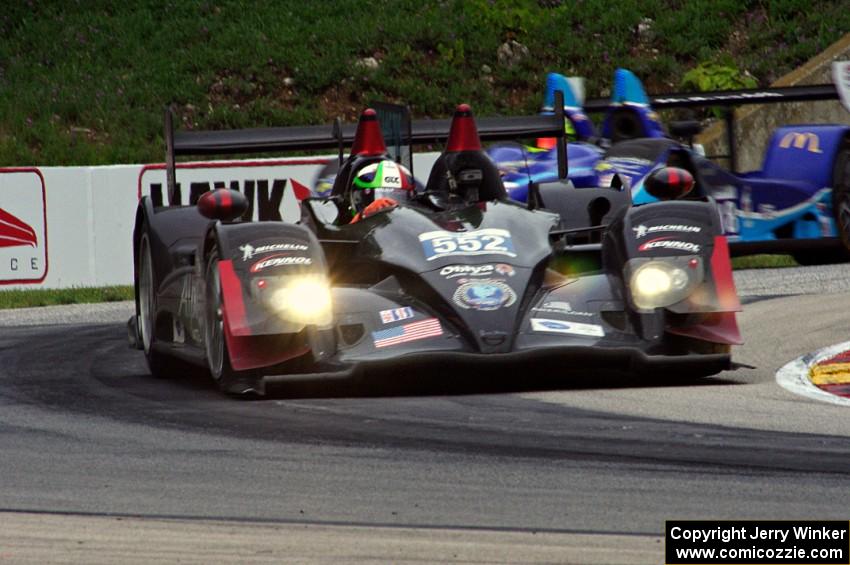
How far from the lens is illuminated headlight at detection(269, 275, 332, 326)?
25.0ft

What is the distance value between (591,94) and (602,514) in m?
18.9

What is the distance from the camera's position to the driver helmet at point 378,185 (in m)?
9.16

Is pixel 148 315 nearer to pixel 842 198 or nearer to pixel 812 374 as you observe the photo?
pixel 812 374

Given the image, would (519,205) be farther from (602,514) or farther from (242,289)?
(602,514)

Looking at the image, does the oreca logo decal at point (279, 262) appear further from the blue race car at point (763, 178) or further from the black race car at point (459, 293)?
the blue race car at point (763, 178)

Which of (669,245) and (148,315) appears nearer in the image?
(669,245)

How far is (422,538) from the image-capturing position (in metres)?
4.75

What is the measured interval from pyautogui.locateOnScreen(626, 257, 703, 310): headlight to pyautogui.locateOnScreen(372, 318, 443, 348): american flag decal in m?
0.94

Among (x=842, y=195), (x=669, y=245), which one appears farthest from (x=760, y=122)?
(x=669, y=245)

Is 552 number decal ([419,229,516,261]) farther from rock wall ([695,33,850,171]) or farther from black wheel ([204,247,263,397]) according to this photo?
rock wall ([695,33,850,171])

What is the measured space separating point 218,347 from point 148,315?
194 centimetres

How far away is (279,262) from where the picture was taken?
→ 7.73 meters

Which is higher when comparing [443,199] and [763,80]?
[763,80]

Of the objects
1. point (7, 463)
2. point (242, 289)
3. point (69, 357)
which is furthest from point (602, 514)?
point (69, 357)
